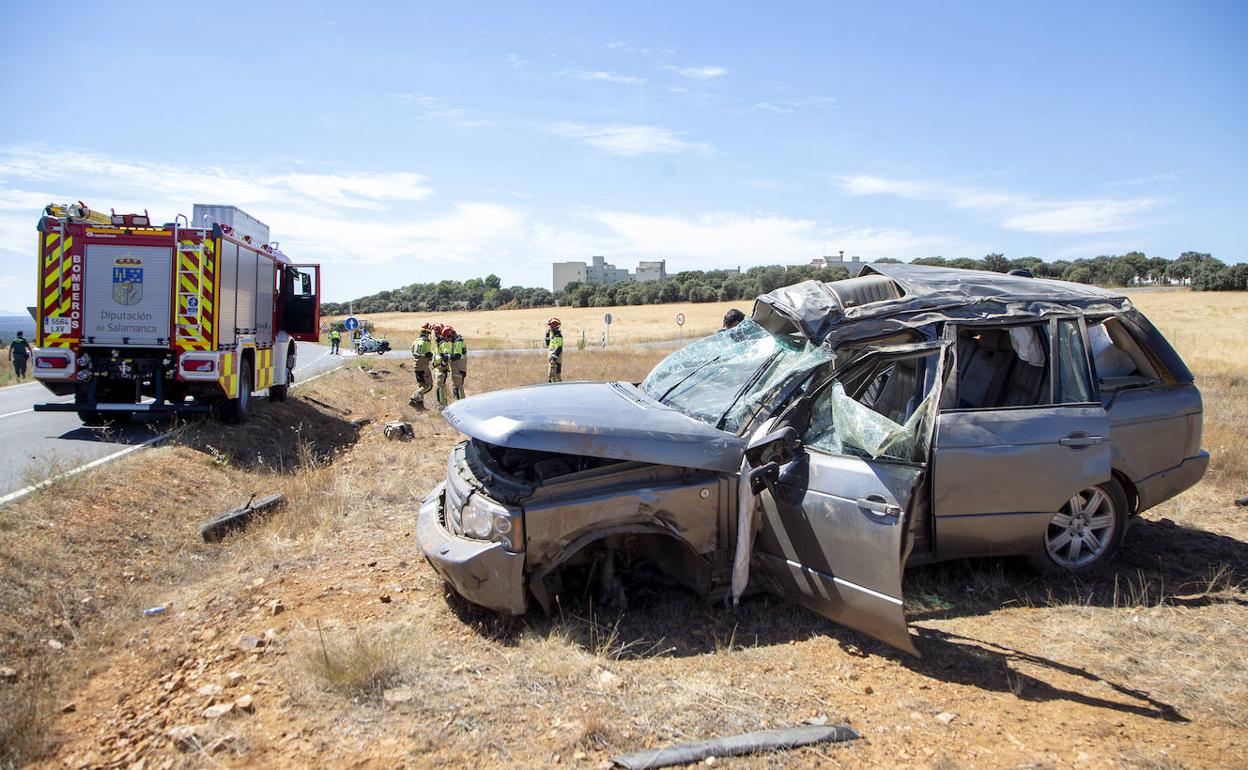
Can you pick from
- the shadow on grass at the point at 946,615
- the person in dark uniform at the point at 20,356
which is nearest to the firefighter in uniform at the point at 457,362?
the shadow on grass at the point at 946,615

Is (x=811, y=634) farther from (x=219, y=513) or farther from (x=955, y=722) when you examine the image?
(x=219, y=513)

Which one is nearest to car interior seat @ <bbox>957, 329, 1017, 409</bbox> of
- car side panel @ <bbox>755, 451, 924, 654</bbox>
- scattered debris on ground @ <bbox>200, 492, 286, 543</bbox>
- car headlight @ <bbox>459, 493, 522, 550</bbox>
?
car side panel @ <bbox>755, 451, 924, 654</bbox>

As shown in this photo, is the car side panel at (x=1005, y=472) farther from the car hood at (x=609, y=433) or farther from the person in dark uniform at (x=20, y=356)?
the person in dark uniform at (x=20, y=356)

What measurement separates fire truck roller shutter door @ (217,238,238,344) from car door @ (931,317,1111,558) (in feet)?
29.3

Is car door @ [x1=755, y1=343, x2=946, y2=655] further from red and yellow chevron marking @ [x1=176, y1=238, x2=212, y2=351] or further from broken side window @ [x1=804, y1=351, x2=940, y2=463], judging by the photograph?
red and yellow chevron marking @ [x1=176, y1=238, x2=212, y2=351]

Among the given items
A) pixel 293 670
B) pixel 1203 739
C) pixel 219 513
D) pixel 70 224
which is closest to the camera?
pixel 1203 739

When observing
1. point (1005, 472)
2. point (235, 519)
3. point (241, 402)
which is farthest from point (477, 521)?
point (241, 402)

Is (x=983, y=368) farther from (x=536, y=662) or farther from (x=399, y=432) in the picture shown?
(x=399, y=432)

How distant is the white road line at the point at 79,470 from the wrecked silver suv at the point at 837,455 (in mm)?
3888

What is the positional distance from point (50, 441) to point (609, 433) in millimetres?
8507

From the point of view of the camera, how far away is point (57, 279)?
31.5ft

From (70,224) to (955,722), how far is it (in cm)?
1082

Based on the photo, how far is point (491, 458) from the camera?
183 inches

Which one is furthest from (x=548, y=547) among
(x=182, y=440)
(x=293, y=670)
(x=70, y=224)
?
(x=70, y=224)
